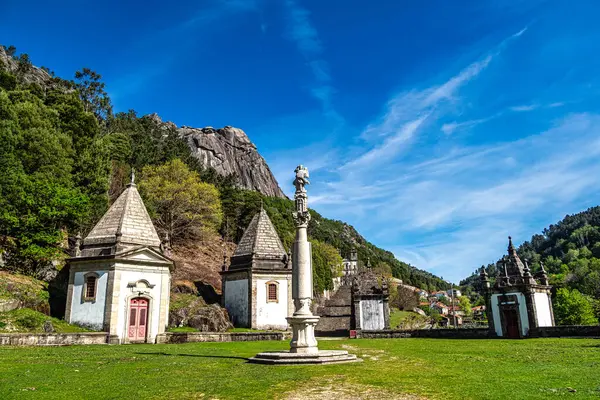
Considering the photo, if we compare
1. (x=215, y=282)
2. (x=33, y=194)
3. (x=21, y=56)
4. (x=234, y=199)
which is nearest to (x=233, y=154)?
(x=21, y=56)

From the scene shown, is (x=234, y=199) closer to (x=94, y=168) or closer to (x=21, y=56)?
(x=94, y=168)

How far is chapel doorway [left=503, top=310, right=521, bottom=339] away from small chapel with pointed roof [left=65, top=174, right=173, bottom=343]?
23.5 m

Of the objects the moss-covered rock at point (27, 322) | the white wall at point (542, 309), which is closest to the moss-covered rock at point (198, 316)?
the moss-covered rock at point (27, 322)

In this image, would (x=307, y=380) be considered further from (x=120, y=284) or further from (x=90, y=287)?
(x=90, y=287)

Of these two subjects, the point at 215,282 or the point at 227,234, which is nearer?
the point at 215,282

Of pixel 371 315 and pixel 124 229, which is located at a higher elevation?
pixel 124 229

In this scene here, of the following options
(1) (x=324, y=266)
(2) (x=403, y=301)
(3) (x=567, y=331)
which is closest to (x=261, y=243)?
(3) (x=567, y=331)

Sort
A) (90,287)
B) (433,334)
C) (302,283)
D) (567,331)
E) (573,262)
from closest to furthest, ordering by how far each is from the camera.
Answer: (302,283) → (567,331) → (90,287) → (433,334) → (573,262)

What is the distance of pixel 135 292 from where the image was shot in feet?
91.1

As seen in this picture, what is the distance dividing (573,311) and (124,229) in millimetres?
58057

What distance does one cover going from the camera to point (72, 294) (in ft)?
91.0

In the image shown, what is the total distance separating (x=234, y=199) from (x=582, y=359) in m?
59.5

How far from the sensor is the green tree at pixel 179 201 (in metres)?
50.6

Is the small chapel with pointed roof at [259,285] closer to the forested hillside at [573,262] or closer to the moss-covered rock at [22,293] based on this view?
the moss-covered rock at [22,293]
